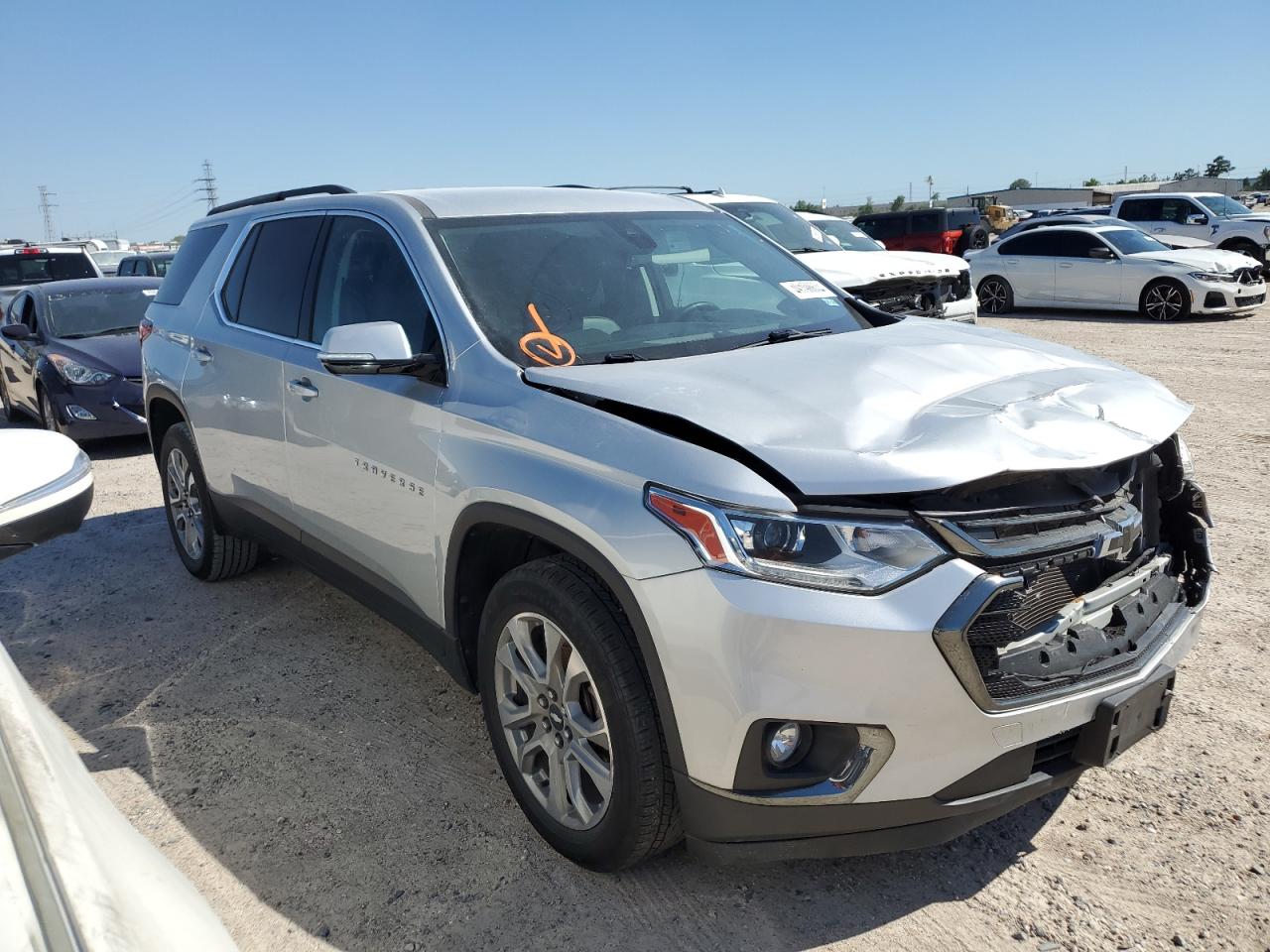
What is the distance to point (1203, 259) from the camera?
1540 cm

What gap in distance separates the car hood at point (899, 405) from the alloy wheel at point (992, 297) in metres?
14.9

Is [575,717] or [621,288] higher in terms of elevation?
[621,288]

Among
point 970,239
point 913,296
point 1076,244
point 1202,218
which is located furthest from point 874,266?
point 970,239

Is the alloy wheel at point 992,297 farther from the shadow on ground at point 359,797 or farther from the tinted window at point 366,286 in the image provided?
the tinted window at point 366,286

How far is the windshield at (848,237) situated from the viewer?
11906 millimetres

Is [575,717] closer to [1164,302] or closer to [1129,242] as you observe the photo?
[1164,302]

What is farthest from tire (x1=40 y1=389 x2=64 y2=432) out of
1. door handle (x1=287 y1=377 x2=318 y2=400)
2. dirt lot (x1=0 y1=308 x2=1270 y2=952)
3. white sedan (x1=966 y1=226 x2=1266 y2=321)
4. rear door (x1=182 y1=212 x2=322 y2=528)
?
white sedan (x1=966 y1=226 x2=1266 y2=321)

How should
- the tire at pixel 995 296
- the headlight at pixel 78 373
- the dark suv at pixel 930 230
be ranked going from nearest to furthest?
the headlight at pixel 78 373
the tire at pixel 995 296
the dark suv at pixel 930 230

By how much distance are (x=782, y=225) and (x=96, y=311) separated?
22.7ft

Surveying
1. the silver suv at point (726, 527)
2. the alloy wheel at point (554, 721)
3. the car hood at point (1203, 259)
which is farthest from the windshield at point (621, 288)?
the car hood at point (1203, 259)

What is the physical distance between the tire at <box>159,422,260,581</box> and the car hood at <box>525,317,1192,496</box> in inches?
112

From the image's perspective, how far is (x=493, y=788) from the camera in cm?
337

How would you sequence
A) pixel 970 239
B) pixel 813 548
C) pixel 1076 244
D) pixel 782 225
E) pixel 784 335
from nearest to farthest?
pixel 813 548
pixel 784 335
pixel 782 225
pixel 1076 244
pixel 970 239

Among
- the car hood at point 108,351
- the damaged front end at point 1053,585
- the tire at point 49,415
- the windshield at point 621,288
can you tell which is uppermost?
the windshield at point 621,288
